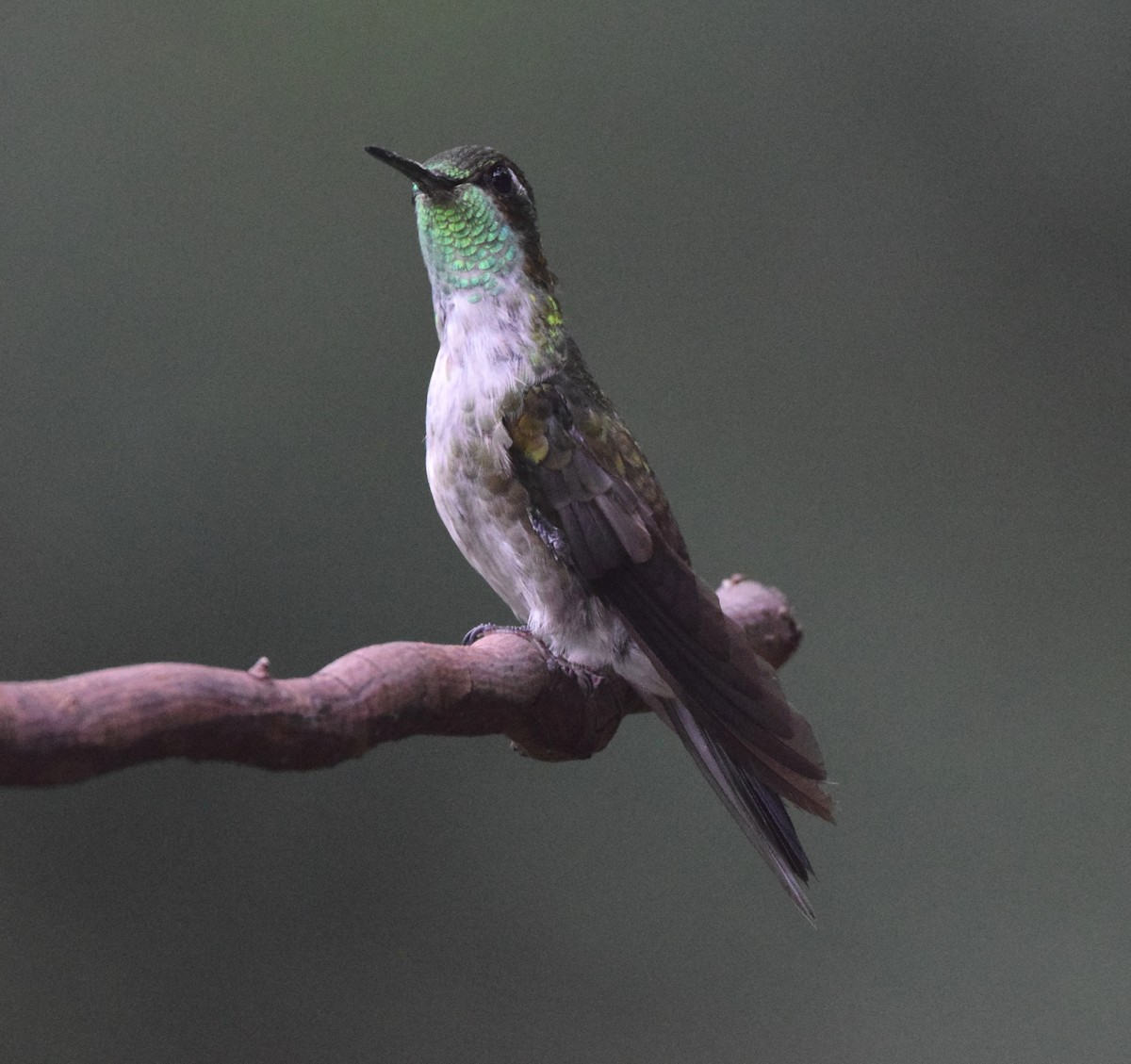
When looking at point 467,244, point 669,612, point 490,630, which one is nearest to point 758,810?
point 669,612

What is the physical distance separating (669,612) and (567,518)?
15 centimetres

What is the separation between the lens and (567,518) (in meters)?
1.57

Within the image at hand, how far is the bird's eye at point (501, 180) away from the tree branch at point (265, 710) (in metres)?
0.57

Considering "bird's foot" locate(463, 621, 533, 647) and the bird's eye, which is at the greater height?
the bird's eye

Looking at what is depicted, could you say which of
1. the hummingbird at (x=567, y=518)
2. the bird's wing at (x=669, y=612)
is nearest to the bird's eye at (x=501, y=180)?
the hummingbird at (x=567, y=518)

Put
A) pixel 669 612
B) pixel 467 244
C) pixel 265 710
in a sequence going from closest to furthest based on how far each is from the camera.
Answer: pixel 265 710, pixel 669 612, pixel 467 244

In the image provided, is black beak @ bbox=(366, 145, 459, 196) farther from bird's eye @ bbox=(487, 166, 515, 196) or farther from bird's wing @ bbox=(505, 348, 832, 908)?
bird's wing @ bbox=(505, 348, 832, 908)

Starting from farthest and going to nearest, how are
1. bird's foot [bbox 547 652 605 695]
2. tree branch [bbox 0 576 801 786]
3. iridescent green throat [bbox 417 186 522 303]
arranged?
iridescent green throat [bbox 417 186 522 303] < bird's foot [bbox 547 652 605 695] < tree branch [bbox 0 576 801 786]

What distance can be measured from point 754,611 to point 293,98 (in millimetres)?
1443

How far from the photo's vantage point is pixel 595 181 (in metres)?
2.96

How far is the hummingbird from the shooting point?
1545 mm

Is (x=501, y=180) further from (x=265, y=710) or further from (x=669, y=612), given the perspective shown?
(x=265, y=710)

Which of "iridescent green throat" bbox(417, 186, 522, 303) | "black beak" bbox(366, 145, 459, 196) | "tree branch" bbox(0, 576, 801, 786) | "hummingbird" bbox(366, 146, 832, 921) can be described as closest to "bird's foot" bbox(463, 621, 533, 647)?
"hummingbird" bbox(366, 146, 832, 921)

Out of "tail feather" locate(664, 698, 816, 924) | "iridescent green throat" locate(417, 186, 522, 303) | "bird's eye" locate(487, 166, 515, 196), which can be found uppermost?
"bird's eye" locate(487, 166, 515, 196)
